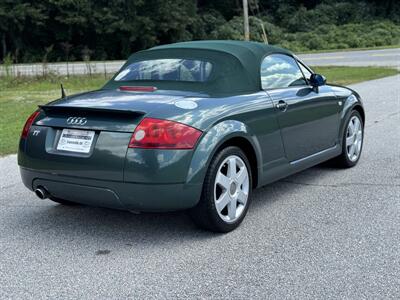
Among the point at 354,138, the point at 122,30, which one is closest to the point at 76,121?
the point at 354,138

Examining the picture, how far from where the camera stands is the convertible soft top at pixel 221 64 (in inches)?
191

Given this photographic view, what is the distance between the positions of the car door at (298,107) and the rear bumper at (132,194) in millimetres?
1377

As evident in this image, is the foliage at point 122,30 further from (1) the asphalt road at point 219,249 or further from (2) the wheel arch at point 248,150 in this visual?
(2) the wheel arch at point 248,150

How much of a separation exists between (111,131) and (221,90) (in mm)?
1114

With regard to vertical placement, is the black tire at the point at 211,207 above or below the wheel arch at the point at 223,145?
below

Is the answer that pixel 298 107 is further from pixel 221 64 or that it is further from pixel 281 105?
pixel 221 64

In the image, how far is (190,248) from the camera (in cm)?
424

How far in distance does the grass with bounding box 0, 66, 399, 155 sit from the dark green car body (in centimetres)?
382

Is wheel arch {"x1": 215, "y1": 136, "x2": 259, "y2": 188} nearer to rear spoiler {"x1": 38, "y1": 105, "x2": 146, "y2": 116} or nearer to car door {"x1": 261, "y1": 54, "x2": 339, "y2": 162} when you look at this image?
car door {"x1": 261, "y1": 54, "x2": 339, "y2": 162}

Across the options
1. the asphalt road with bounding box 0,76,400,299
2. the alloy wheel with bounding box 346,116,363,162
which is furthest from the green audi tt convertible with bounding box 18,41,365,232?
the alloy wheel with bounding box 346,116,363,162

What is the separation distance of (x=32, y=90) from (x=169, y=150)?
45.7 feet

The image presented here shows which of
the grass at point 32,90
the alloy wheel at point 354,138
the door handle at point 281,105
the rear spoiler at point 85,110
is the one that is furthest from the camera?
the grass at point 32,90

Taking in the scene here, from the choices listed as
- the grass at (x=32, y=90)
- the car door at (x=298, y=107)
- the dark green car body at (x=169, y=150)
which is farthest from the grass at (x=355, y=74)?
the dark green car body at (x=169, y=150)

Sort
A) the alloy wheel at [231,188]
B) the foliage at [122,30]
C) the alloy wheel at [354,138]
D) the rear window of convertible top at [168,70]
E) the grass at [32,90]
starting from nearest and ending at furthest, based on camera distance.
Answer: the alloy wheel at [231,188]
the rear window of convertible top at [168,70]
the alloy wheel at [354,138]
the grass at [32,90]
the foliage at [122,30]
